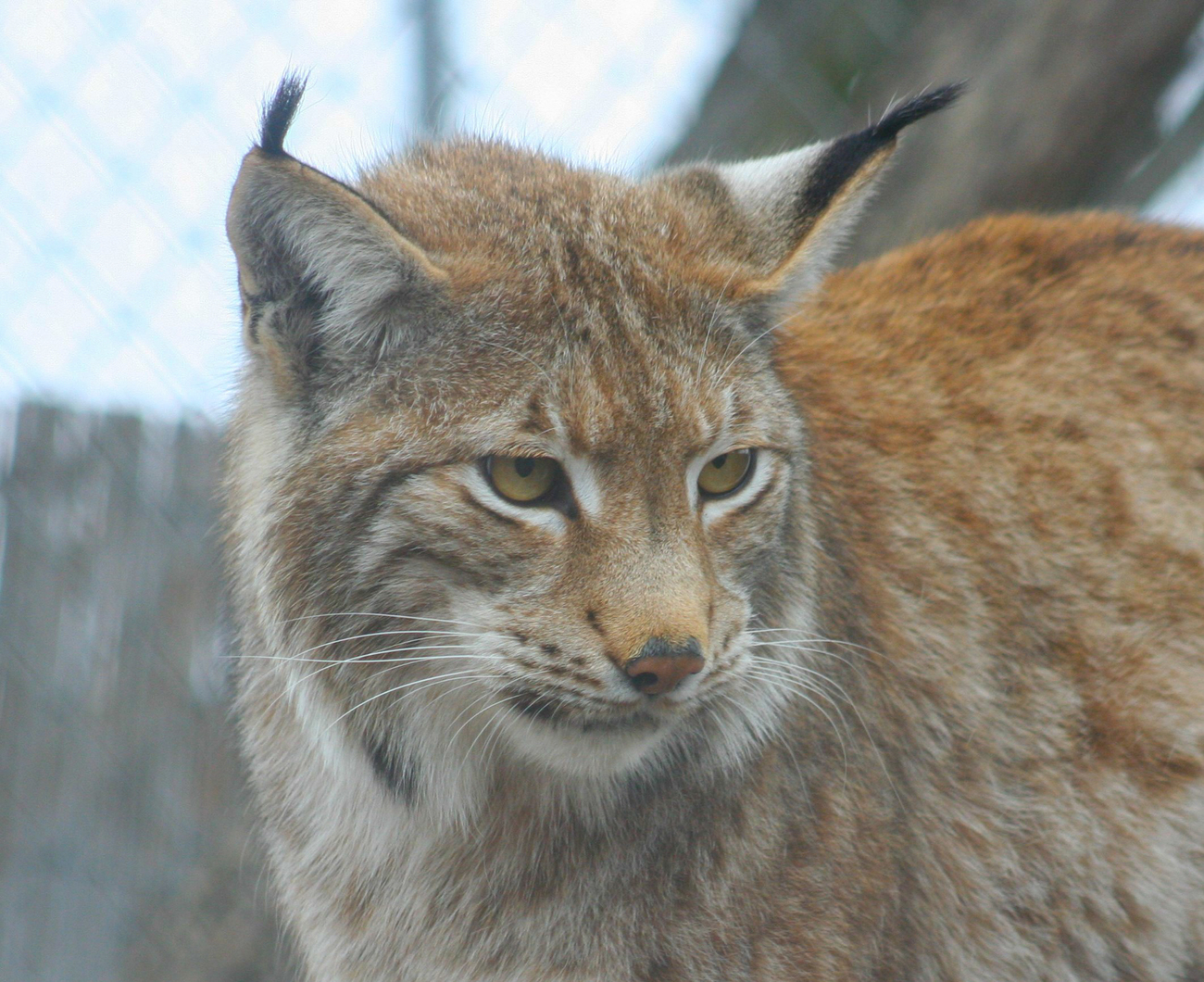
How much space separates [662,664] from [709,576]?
0.96ft

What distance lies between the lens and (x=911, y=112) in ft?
8.34

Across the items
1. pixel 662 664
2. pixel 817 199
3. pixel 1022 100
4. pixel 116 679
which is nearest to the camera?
pixel 662 664

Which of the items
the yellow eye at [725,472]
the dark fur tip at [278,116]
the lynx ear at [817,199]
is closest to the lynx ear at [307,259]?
the dark fur tip at [278,116]

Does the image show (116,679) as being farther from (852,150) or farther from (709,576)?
(852,150)

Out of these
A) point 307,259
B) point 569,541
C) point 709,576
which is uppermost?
point 307,259

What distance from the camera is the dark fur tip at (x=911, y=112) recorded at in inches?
100

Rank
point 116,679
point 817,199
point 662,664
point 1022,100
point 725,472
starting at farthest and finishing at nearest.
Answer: point 116,679 → point 1022,100 → point 817,199 → point 725,472 → point 662,664

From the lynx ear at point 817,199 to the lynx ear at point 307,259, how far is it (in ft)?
2.56

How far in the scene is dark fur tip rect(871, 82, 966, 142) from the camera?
254cm

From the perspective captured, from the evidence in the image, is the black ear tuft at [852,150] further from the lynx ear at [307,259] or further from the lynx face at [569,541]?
the lynx ear at [307,259]

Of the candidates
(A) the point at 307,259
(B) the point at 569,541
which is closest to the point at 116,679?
(A) the point at 307,259

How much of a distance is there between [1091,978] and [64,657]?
4.02 meters

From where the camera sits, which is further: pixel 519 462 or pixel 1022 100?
pixel 1022 100

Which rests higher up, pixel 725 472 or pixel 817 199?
pixel 817 199
